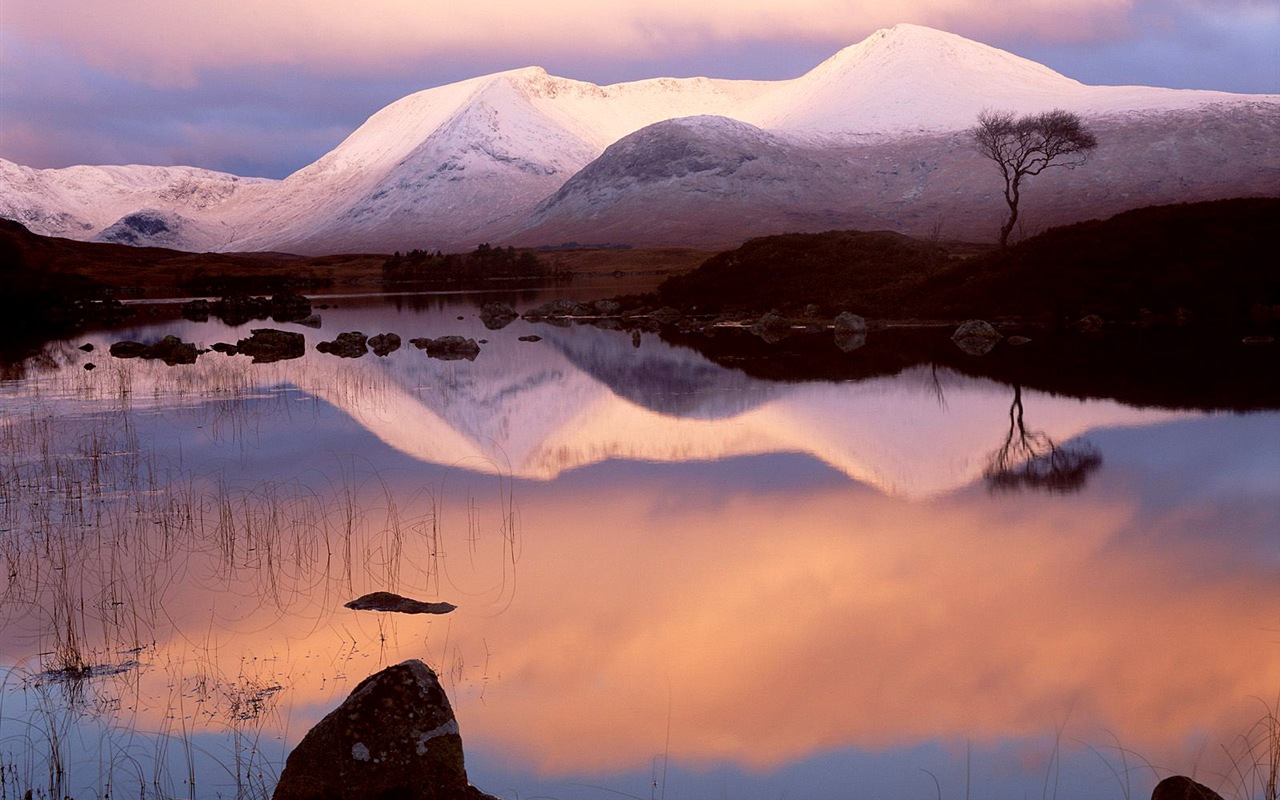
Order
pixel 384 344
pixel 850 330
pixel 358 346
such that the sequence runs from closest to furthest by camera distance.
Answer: pixel 358 346
pixel 384 344
pixel 850 330

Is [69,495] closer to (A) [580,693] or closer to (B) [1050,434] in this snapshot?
(A) [580,693]

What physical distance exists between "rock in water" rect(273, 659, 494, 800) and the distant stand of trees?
133 m

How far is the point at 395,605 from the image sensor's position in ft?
36.3

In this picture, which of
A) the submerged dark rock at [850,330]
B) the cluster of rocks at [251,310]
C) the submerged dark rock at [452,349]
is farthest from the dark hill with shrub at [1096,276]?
the cluster of rocks at [251,310]

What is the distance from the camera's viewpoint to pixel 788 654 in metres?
9.61

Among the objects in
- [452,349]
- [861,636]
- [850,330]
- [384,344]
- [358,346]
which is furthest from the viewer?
[850,330]

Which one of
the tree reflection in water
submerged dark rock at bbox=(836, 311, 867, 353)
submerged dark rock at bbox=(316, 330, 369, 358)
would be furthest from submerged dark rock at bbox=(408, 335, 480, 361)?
the tree reflection in water

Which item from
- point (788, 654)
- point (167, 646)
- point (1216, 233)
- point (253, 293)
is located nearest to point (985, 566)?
point (788, 654)

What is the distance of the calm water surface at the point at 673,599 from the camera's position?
25.9ft

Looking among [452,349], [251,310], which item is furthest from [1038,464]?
[251,310]

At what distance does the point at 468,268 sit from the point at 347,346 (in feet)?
329

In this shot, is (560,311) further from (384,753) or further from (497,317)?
(384,753)

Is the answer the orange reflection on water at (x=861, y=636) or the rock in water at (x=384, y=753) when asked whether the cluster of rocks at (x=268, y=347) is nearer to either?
the orange reflection on water at (x=861, y=636)

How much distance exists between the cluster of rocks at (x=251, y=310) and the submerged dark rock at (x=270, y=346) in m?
22.5
